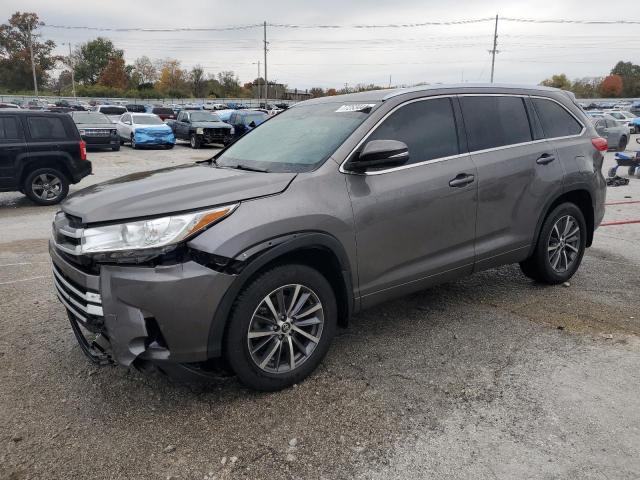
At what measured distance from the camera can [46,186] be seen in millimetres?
10211

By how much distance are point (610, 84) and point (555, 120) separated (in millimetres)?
107562

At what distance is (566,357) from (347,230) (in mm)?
1839

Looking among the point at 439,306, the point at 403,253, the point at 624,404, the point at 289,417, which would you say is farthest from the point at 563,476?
the point at 439,306

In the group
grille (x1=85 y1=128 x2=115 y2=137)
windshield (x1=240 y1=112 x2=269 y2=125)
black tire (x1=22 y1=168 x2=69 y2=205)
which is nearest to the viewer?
black tire (x1=22 y1=168 x2=69 y2=205)

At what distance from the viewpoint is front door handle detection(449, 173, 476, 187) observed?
387 centimetres

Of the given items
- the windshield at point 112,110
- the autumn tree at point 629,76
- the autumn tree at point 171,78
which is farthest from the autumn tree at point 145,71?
the autumn tree at point 629,76

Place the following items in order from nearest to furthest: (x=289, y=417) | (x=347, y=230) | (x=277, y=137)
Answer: (x=289, y=417) < (x=347, y=230) < (x=277, y=137)

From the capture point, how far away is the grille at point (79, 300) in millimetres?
2771

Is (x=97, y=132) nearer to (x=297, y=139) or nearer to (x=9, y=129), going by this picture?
(x=9, y=129)

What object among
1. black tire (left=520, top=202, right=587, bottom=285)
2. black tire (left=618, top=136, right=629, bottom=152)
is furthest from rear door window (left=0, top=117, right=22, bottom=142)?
black tire (left=618, top=136, right=629, bottom=152)

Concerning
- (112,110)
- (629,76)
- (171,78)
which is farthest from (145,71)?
(629,76)

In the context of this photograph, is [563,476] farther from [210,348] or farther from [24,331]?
[24,331]

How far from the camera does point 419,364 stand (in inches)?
141

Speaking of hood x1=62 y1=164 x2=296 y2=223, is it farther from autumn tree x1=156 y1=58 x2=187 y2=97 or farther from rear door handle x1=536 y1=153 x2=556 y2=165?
autumn tree x1=156 y1=58 x2=187 y2=97
